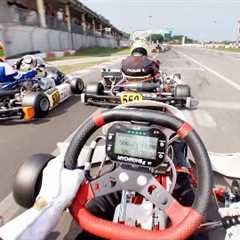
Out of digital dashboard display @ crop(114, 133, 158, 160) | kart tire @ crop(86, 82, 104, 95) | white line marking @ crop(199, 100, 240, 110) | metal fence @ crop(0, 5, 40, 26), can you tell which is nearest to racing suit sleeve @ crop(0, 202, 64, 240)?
digital dashboard display @ crop(114, 133, 158, 160)

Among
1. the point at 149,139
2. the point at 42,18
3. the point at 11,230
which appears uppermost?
the point at 149,139

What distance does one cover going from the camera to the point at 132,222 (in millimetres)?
2152

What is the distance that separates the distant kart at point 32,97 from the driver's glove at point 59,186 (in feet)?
14.9

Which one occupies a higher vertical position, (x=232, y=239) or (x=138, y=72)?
(x=232, y=239)

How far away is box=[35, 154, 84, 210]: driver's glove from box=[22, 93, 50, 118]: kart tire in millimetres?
4589

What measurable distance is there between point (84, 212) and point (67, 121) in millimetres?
4732

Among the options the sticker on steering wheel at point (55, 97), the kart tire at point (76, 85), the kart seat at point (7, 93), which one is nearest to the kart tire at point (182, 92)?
the sticker on steering wheel at point (55, 97)

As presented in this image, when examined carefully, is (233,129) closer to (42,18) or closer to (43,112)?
(43,112)

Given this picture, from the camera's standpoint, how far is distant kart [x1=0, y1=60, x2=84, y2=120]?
21.8ft

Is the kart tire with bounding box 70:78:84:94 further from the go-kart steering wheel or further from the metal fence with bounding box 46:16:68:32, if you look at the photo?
the metal fence with bounding box 46:16:68:32

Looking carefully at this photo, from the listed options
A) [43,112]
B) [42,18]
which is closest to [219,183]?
[43,112]

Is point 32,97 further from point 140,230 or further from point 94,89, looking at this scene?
point 140,230

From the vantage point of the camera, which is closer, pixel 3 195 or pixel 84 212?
pixel 84 212

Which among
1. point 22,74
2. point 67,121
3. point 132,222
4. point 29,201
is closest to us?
point 132,222
